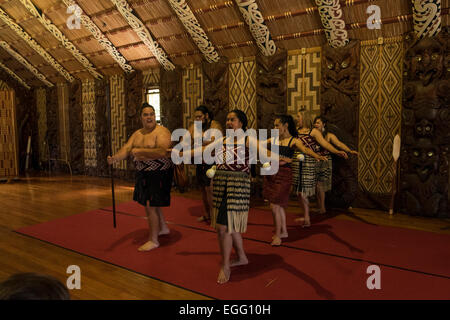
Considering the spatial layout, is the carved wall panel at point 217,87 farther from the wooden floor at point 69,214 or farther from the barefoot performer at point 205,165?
the barefoot performer at point 205,165

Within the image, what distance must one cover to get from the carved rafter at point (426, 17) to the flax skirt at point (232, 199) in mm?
3435

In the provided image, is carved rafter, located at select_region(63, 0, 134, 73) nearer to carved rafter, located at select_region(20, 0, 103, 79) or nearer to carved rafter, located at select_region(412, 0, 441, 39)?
carved rafter, located at select_region(20, 0, 103, 79)

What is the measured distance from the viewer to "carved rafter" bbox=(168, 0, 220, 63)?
227 inches

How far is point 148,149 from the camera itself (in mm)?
3496

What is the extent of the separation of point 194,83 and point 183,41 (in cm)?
85

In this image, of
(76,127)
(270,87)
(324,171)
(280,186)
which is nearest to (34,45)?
(76,127)

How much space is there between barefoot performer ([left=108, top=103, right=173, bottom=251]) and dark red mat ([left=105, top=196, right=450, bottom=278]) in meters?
0.98

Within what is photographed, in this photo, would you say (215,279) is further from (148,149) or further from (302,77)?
(302,77)

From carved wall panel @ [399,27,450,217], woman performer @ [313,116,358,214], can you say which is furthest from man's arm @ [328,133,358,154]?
carved wall panel @ [399,27,450,217]

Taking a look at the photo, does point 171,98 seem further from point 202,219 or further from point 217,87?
point 202,219

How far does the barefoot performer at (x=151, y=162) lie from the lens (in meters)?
3.54

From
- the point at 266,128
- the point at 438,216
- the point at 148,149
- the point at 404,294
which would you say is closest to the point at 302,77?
the point at 266,128

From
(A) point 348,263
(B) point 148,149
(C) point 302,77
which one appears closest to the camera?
(A) point 348,263

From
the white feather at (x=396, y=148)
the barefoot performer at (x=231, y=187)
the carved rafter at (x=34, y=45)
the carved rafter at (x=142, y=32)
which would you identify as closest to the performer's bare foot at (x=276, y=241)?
the barefoot performer at (x=231, y=187)
